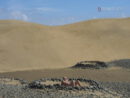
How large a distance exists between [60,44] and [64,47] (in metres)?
0.95

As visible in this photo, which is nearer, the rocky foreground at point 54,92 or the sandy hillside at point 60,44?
the rocky foreground at point 54,92

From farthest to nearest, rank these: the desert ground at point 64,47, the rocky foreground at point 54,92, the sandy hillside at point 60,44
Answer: the sandy hillside at point 60,44 → the desert ground at point 64,47 → the rocky foreground at point 54,92

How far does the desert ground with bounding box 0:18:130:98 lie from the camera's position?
38.0 metres

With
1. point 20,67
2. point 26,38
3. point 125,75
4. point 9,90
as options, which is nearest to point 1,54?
point 20,67

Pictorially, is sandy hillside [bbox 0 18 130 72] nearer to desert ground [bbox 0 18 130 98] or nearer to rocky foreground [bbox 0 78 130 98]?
desert ground [bbox 0 18 130 98]

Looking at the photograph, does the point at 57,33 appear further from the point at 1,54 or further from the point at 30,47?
the point at 1,54

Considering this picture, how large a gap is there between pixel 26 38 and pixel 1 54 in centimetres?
838

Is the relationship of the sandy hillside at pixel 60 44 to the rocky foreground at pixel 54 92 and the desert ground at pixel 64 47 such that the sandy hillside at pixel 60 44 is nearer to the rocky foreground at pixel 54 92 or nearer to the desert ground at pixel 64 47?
the desert ground at pixel 64 47

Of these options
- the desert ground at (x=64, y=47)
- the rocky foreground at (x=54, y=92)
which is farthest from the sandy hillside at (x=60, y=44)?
the rocky foreground at (x=54, y=92)

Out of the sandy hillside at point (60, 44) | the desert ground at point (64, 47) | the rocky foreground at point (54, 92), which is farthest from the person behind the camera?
the sandy hillside at point (60, 44)

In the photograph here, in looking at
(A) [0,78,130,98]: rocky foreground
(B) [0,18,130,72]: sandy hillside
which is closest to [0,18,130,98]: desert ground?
(B) [0,18,130,72]: sandy hillside

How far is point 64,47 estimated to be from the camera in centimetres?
5369

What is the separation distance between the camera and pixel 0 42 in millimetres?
52719

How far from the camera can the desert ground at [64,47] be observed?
125 feet
